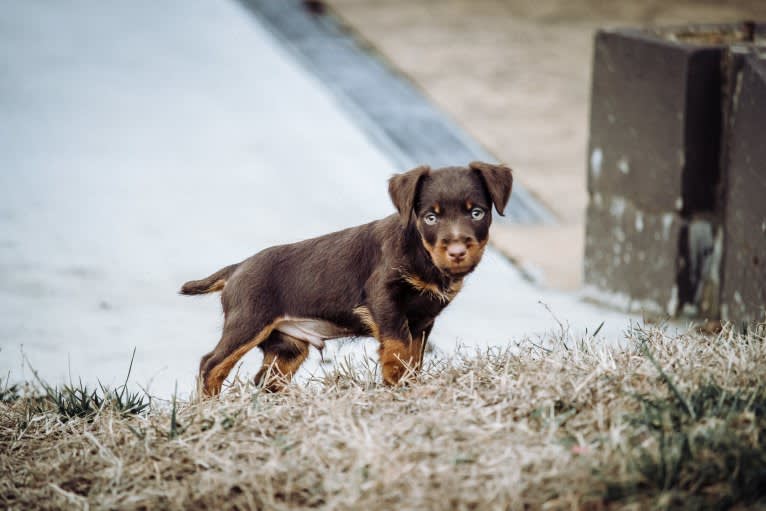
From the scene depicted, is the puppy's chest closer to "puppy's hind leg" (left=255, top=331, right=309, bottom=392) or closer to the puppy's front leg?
the puppy's front leg

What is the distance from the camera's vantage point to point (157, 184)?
802cm

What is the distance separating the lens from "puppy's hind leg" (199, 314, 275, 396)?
14.2 feet

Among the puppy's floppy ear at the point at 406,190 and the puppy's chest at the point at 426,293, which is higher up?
the puppy's floppy ear at the point at 406,190

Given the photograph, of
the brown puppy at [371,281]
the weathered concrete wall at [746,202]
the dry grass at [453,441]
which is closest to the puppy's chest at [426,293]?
the brown puppy at [371,281]

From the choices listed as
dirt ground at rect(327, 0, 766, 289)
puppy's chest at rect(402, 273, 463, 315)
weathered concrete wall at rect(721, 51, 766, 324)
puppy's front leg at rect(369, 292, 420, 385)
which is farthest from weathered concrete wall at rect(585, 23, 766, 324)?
puppy's front leg at rect(369, 292, 420, 385)

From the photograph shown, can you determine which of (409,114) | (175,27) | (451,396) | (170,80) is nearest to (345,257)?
(451,396)

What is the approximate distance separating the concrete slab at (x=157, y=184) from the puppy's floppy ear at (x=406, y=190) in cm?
88

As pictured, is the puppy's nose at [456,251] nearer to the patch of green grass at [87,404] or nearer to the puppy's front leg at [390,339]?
the puppy's front leg at [390,339]

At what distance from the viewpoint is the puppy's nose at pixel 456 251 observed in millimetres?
3928

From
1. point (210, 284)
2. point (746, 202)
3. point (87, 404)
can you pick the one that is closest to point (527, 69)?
point (746, 202)

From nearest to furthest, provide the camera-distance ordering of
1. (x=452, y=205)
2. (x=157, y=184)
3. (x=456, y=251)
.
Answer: (x=456, y=251) → (x=452, y=205) → (x=157, y=184)

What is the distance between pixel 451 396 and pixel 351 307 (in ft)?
2.09

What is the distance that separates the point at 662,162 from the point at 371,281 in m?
2.67

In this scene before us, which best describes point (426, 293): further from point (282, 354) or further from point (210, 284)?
point (210, 284)
